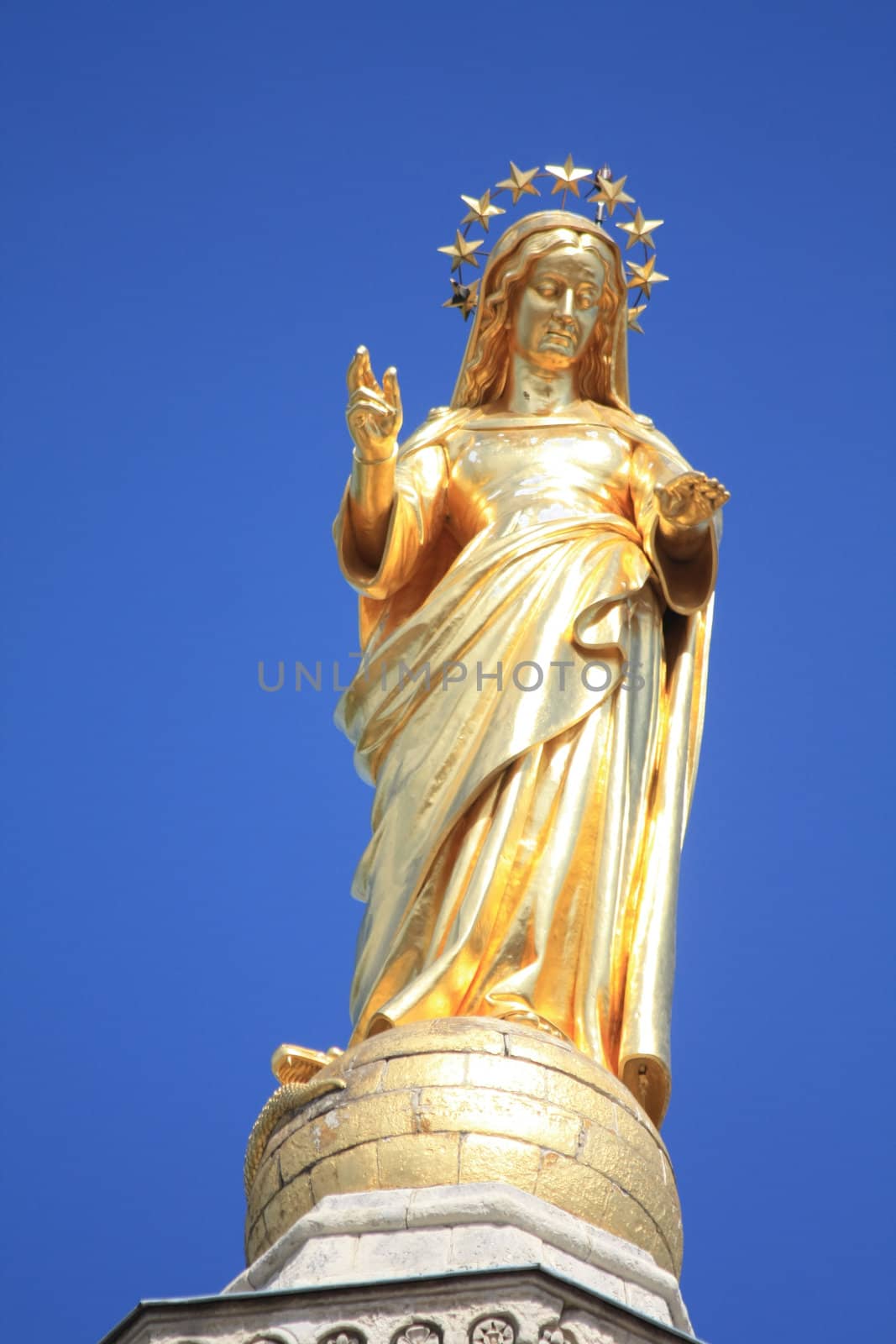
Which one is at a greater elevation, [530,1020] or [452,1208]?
[530,1020]

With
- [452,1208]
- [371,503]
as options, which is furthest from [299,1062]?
[371,503]

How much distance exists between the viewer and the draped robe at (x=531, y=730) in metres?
8.72

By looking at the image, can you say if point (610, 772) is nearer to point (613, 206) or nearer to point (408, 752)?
point (408, 752)

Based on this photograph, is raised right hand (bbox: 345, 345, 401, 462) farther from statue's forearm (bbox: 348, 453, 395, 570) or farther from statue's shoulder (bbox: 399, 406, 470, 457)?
statue's shoulder (bbox: 399, 406, 470, 457)

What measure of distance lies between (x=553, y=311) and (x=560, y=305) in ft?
0.16

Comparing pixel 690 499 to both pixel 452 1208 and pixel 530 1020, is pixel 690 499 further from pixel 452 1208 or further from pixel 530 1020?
pixel 452 1208

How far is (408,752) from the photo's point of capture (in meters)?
9.49

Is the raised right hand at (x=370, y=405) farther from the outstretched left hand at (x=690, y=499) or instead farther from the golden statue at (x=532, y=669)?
the outstretched left hand at (x=690, y=499)

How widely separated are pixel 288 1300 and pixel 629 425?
5.33 meters

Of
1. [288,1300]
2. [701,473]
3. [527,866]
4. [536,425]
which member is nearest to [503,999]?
[527,866]

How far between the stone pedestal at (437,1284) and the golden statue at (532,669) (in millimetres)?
1165

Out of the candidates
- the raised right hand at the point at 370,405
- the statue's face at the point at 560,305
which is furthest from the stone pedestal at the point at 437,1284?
the statue's face at the point at 560,305

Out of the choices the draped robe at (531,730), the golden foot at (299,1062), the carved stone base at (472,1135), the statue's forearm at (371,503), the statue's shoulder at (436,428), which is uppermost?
the statue's shoulder at (436,428)

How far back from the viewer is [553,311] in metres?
11.1
